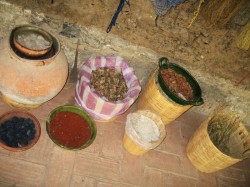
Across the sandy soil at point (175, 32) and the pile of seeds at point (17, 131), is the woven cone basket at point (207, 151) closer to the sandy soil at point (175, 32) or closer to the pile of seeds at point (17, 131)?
the sandy soil at point (175, 32)

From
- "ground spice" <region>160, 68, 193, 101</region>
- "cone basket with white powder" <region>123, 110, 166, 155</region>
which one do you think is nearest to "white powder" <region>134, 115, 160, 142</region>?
"cone basket with white powder" <region>123, 110, 166, 155</region>

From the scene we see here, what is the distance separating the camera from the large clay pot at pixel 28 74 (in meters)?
2.90

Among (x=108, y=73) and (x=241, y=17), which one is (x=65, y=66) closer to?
(x=108, y=73)

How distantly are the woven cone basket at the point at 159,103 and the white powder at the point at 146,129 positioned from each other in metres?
0.22

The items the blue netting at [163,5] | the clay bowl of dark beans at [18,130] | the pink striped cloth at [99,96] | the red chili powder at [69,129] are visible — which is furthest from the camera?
the blue netting at [163,5]

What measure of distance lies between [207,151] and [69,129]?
6.12 feet

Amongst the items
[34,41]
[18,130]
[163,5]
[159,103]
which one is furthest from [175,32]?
[18,130]

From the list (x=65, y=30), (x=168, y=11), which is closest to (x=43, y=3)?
(x=65, y=30)

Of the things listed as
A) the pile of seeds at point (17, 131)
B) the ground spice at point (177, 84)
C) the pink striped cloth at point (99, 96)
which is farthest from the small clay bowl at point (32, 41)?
the ground spice at point (177, 84)

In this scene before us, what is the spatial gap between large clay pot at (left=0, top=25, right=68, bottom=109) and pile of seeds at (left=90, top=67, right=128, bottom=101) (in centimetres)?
60

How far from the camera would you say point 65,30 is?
3.58 meters

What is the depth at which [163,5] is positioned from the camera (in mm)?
3605

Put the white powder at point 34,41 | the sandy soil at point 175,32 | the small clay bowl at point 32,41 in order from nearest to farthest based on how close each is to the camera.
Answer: the small clay bowl at point 32,41
the white powder at point 34,41
the sandy soil at point 175,32

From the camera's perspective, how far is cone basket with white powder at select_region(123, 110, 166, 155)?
3.39 meters
